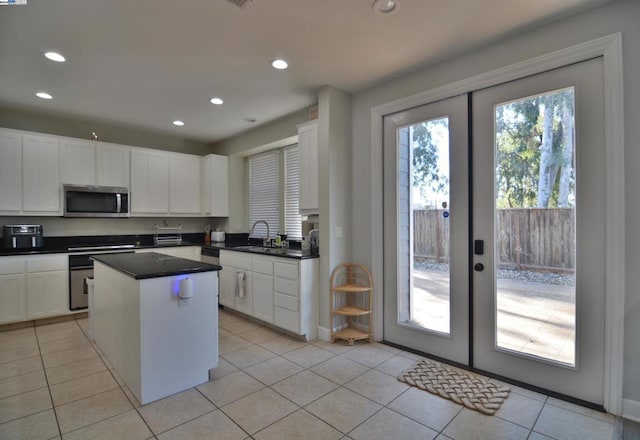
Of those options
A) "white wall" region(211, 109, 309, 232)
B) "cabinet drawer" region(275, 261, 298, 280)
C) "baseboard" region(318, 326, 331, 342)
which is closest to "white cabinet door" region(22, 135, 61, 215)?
"white wall" region(211, 109, 309, 232)

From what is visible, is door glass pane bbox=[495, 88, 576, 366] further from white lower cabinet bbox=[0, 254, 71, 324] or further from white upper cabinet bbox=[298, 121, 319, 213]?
white lower cabinet bbox=[0, 254, 71, 324]

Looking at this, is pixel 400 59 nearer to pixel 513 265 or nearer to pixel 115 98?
pixel 513 265

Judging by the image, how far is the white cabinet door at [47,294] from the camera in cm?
378

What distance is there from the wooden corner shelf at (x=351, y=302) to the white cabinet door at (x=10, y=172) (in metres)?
4.03

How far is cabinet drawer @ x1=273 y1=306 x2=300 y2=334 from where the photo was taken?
132 inches

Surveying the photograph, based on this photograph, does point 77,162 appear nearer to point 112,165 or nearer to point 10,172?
point 112,165

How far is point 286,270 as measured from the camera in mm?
3449

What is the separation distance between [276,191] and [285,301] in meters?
2.09

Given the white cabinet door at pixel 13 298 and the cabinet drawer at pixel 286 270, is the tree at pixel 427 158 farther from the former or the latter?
the white cabinet door at pixel 13 298

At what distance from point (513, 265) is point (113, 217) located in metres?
5.18

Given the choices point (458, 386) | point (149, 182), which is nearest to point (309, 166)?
point (458, 386)

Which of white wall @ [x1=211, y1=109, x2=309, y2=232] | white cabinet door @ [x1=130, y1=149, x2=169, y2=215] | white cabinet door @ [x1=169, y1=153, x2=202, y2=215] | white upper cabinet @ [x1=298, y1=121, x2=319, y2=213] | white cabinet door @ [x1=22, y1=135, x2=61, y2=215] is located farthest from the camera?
white cabinet door @ [x1=169, y1=153, x2=202, y2=215]

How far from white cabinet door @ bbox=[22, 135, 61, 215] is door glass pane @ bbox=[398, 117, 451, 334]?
4.41 m

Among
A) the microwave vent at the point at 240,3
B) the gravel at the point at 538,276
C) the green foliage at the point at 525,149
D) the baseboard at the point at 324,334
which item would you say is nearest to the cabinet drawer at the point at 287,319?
the baseboard at the point at 324,334
